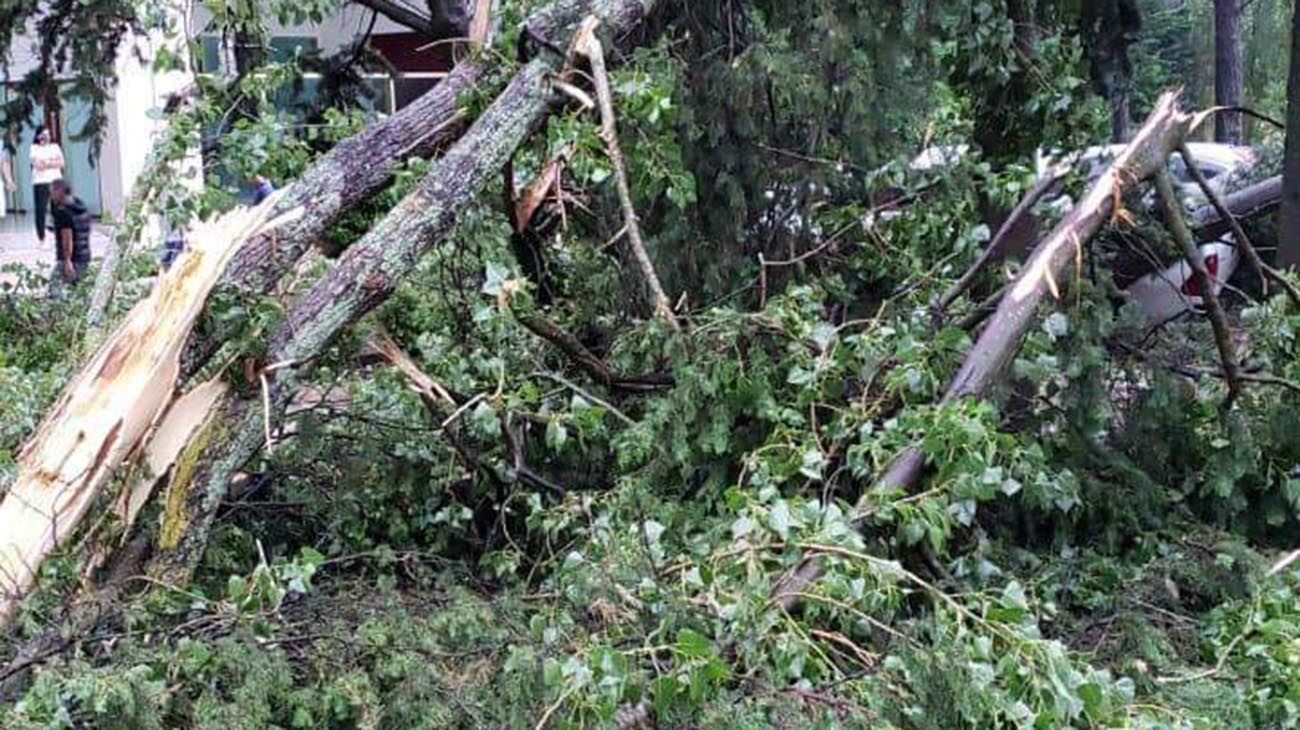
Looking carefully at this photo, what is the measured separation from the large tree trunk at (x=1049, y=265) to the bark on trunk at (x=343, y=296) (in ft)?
4.67

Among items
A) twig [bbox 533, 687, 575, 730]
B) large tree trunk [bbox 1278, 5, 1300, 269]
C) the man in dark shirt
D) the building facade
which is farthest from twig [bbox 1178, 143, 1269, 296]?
the man in dark shirt

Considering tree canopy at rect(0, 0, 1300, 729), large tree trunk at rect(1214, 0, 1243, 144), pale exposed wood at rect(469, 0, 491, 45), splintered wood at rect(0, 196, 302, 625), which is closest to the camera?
tree canopy at rect(0, 0, 1300, 729)

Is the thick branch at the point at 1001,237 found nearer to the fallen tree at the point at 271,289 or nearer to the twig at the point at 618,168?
the twig at the point at 618,168

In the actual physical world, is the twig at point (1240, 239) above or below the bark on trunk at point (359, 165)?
below

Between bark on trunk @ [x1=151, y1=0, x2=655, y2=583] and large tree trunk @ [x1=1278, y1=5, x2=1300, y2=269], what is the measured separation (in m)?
3.19

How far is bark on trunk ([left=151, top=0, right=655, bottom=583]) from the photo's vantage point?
3.21 meters

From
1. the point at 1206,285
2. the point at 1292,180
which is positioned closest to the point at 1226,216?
the point at 1206,285

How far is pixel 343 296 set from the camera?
11.2ft

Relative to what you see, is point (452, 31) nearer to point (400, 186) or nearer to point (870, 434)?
point (400, 186)

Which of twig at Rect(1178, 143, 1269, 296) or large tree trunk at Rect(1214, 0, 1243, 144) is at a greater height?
twig at Rect(1178, 143, 1269, 296)

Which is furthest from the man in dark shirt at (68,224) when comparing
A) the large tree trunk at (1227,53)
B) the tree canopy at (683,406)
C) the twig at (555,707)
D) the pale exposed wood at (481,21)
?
the large tree trunk at (1227,53)

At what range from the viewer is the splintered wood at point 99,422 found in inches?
115

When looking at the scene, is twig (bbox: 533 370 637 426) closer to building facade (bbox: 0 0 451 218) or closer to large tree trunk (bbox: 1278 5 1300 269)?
building facade (bbox: 0 0 451 218)

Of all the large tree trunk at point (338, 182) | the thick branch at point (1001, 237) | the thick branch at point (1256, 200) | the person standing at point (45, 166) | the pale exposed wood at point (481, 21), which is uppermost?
the pale exposed wood at point (481, 21)
